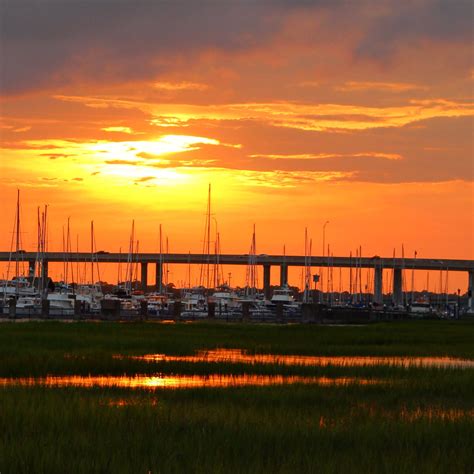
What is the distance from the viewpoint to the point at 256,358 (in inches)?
1604

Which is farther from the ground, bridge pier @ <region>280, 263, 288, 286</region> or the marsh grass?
bridge pier @ <region>280, 263, 288, 286</region>

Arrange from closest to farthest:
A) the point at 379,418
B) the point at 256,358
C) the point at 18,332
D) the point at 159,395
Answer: the point at 379,418
the point at 159,395
the point at 256,358
the point at 18,332

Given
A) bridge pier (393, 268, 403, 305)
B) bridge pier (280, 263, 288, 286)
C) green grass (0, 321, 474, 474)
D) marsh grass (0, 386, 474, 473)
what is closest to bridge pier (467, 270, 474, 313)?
bridge pier (393, 268, 403, 305)

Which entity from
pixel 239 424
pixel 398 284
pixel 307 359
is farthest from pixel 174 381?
pixel 398 284

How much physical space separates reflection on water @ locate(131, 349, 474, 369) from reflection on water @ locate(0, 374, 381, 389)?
4.97 meters

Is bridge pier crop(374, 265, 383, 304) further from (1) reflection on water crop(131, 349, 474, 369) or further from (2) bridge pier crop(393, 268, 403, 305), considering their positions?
(1) reflection on water crop(131, 349, 474, 369)

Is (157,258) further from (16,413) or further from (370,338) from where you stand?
(16,413)

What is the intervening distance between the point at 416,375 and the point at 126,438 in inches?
642

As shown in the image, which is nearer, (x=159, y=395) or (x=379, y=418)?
(x=379, y=418)

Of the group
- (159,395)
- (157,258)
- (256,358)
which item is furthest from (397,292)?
(159,395)

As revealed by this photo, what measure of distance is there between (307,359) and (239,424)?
21199mm

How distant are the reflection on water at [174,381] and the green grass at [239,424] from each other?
1.23 m

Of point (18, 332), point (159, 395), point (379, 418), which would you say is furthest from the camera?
point (18, 332)

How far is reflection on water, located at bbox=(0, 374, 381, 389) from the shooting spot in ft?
93.9
